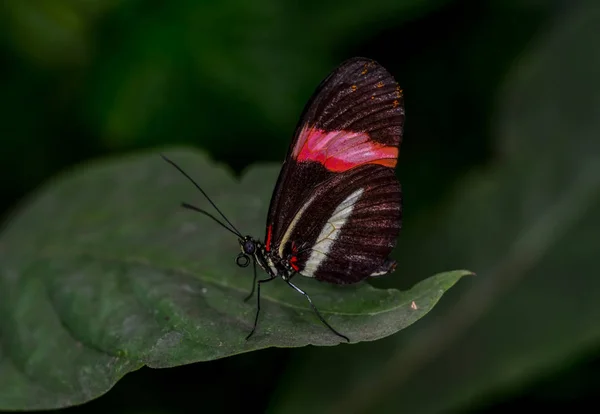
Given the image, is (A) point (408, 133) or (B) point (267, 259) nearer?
(B) point (267, 259)

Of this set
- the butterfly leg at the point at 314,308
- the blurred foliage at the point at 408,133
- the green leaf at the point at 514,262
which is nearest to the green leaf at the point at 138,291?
the butterfly leg at the point at 314,308

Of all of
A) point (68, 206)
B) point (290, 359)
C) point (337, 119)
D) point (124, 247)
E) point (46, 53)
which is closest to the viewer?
point (337, 119)

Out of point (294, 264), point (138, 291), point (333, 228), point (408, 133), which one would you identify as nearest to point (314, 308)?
point (294, 264)

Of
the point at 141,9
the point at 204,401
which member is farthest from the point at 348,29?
the point at 204,401

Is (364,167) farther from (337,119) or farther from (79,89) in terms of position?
(79,89)

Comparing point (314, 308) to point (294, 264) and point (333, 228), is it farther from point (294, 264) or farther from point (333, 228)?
point (333, 228)
